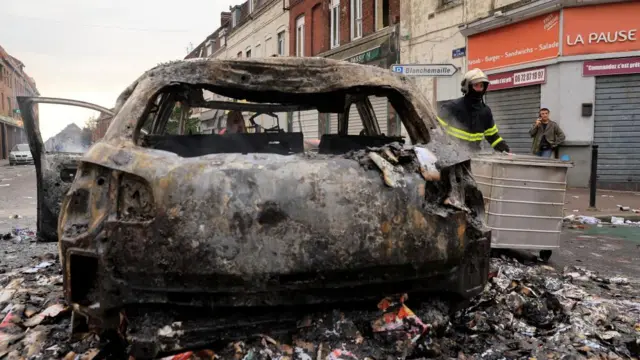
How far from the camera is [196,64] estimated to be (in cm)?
287

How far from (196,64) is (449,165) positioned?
1471 millimetres

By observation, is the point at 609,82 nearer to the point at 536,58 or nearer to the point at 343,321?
the point at 536,58

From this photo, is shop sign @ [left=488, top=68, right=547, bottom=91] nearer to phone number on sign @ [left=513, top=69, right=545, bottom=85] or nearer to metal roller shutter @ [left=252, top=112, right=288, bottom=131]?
phone number on sign @ [left=513, top=69, right=545, bottom=85]

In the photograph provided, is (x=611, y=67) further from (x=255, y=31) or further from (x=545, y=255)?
(x=255, y=31)

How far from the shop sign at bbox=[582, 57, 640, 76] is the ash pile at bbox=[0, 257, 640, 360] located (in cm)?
952

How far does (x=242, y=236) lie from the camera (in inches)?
88.6

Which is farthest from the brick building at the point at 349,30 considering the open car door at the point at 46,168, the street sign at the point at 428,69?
the open car door at the point at 46,168

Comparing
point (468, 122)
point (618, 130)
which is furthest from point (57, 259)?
point (618, 130)

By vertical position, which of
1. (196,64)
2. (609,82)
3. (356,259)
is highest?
(609,82)

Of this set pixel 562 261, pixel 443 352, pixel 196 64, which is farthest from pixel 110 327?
pixel 562 261

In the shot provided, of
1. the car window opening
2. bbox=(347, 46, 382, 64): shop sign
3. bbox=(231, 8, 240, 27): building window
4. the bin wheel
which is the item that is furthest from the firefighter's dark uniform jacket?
bbox=(231, 8, 240, 27): building window

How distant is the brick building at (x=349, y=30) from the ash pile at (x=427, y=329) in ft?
35.4

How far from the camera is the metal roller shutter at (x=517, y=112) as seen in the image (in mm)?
13586

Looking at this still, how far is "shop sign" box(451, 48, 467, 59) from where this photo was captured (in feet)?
51.5
